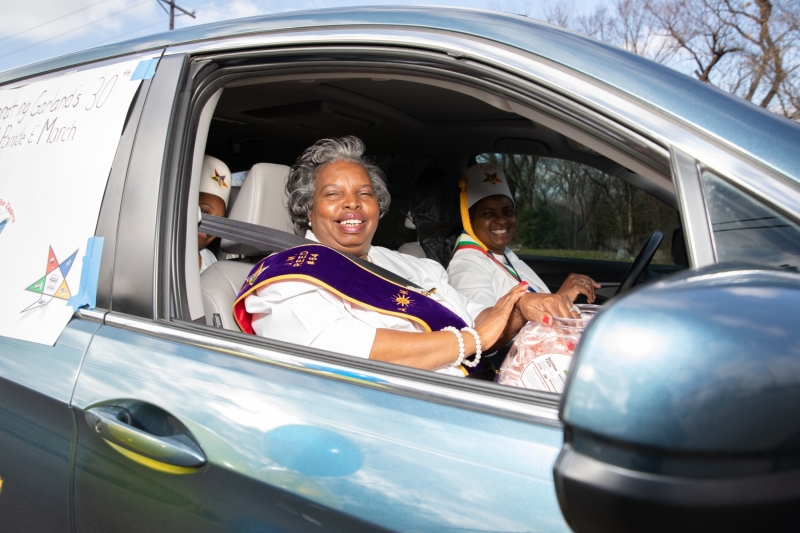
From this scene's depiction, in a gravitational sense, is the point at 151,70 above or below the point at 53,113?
above

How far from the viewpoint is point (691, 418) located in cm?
56

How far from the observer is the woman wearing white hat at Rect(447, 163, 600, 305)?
9.53 ft

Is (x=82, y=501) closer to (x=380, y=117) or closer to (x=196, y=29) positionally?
(x=196, y=29)

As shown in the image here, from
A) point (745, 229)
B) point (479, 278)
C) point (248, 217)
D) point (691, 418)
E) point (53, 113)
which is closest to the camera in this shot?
point (691, 418)

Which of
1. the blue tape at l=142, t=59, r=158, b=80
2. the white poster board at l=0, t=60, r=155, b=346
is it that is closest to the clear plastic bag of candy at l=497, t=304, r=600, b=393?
the white poster board at l=0, t=60, r=155, b=346

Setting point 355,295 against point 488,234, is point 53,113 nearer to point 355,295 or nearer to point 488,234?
point 355,295

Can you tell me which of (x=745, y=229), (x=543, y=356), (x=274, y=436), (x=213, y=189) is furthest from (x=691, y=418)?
(x=213, y=189)

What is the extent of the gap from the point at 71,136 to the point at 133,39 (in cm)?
40

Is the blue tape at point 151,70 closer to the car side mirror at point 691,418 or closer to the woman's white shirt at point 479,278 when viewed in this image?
the car side mirror at point 691,418

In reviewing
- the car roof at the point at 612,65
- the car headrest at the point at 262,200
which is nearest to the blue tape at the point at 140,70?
the car roof at the point at 612,65

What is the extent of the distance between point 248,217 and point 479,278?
1124 mm

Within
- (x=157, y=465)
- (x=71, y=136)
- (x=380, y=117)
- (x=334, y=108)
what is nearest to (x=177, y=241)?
(x=71, y=136)

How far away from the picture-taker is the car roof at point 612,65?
2.93ft

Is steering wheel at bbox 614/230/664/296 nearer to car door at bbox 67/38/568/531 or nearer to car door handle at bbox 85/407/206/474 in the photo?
car door at bbox 67/38/568/531
